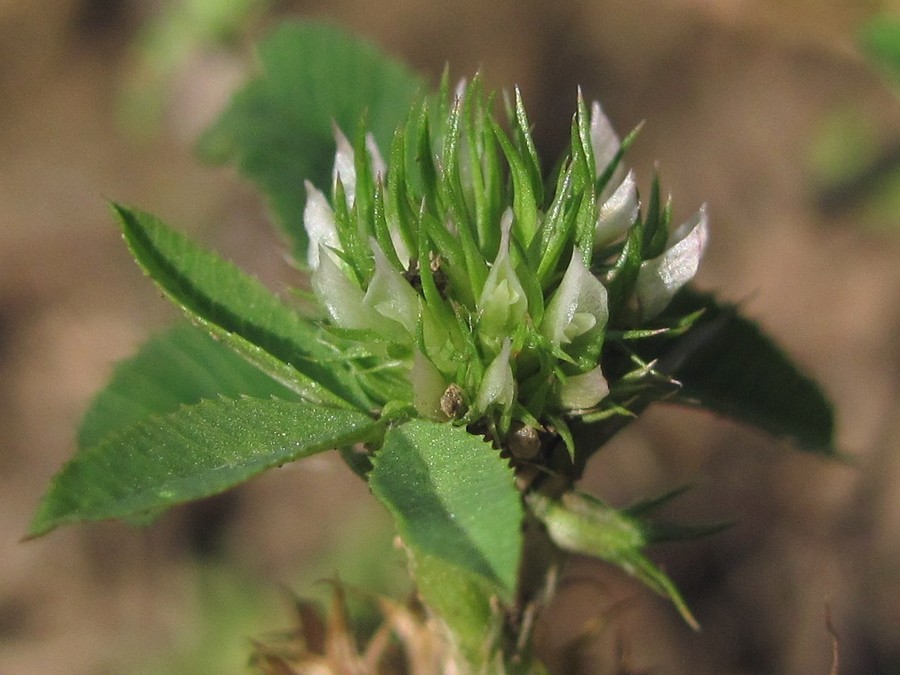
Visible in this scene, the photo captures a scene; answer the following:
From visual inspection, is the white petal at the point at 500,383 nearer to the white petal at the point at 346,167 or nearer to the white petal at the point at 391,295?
the white petal at the point at 391,295

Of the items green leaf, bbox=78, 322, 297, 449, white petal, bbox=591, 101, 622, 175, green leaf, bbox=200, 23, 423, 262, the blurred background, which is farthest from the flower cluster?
the blurred background

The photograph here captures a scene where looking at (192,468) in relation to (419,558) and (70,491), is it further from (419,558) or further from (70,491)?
(419,558)

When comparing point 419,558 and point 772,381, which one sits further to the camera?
point 772,381

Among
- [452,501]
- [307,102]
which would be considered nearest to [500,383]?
[452,501]

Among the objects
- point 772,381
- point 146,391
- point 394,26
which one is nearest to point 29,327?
point 394,26

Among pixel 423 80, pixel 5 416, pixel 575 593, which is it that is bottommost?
pixel 5 416

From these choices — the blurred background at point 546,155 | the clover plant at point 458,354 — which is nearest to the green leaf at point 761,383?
the clover plant at point 458,354

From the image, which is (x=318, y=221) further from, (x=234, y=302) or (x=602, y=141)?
(x=602, y=141)
